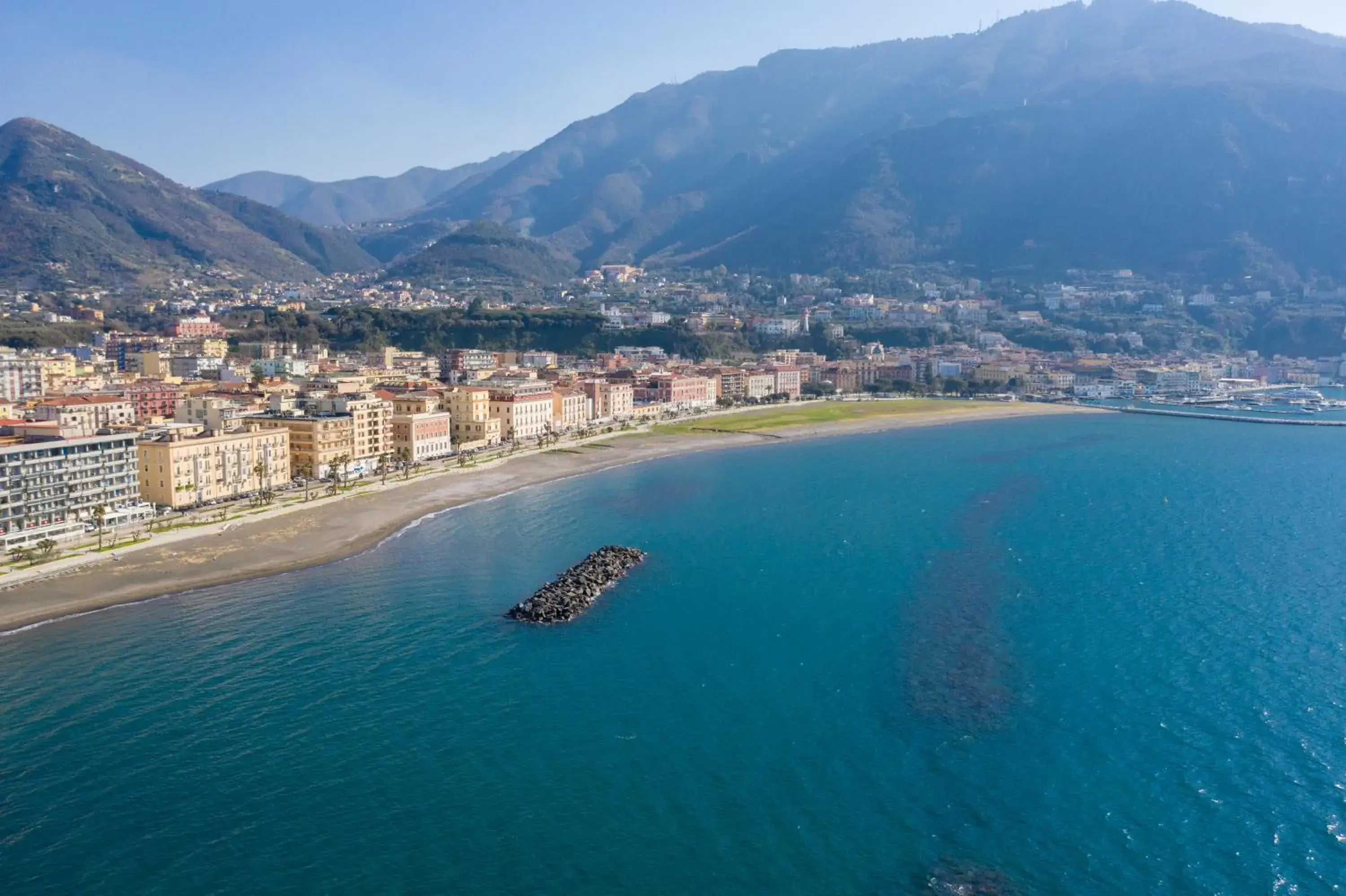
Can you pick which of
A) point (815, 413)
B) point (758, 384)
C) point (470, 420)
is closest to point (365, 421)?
point (470, 420)

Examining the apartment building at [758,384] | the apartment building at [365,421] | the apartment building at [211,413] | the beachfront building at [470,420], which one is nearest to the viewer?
the apartment building at [211,413]

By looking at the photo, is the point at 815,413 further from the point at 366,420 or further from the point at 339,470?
the point at 339,470

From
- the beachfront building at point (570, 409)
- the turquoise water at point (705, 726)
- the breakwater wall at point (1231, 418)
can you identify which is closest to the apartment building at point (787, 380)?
the breakwater wall at point (1231, 418)

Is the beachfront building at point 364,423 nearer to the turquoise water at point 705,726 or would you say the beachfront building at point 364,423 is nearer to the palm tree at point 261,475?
the palm tree at point 261,475

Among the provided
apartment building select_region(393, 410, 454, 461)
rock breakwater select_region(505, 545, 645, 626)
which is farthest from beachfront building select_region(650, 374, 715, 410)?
rock breakwater select_region(505, 545, 645, 626)

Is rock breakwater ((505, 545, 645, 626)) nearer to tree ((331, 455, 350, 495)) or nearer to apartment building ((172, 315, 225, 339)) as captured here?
tree ((331, 455, 350, 495))

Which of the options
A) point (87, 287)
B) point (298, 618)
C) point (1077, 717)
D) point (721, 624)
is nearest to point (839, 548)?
point (721, 624)

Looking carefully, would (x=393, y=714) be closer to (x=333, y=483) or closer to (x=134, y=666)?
(x=134, y=666)
